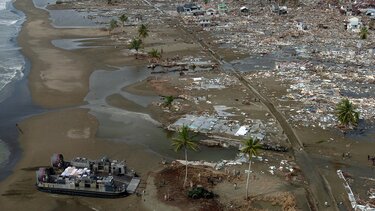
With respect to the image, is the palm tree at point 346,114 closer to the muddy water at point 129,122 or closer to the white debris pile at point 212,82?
the muddy water at point 129,122

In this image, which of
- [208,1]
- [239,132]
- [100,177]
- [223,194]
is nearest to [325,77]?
[239,132]

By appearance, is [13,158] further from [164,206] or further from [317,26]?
[317,26]

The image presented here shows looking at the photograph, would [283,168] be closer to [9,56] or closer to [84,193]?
[84,193]

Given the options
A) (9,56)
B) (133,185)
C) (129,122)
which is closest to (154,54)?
(9,56)

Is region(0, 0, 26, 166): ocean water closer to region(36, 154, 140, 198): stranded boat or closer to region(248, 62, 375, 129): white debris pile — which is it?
region(36, 154, 140, 198): stranded boat

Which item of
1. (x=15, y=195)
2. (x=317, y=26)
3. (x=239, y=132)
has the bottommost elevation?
(x=15, y=195)

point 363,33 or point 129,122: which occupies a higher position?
point 363,33

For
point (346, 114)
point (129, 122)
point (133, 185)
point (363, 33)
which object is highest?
point (363, 33)
